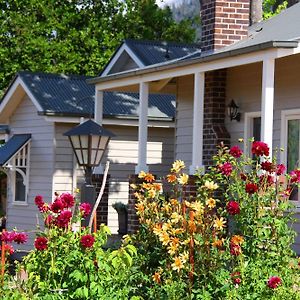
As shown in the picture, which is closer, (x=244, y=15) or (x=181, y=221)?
(x=181, y=221)

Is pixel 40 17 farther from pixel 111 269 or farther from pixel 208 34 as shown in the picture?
pixel 111 269

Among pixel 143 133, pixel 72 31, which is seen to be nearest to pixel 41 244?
pixel 143 133

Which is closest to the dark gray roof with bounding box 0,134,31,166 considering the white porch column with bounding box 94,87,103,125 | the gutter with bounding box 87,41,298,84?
the white porch column with bounding box 94,87,103,125

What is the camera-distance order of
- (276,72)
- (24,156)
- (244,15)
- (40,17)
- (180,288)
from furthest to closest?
(40,17) < (24,156) < (244,15) < (276,72) < (180,288)

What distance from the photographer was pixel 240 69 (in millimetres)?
18312

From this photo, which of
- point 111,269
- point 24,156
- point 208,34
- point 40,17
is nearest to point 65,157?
point 24,156

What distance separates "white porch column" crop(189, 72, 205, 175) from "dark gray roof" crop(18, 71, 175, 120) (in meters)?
6.77

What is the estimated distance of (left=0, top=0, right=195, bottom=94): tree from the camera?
115 feet

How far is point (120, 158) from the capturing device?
81.0ft

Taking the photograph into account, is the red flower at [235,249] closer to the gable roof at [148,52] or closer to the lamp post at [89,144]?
the lamp post at [89,144]

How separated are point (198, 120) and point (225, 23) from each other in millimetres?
2147

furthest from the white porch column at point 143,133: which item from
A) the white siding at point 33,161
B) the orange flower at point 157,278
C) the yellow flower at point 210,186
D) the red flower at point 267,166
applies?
the orange flower at point 157,278

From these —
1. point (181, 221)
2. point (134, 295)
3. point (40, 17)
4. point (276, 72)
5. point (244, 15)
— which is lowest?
point (134, 295)

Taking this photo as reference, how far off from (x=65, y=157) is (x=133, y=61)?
2906 millimetres
